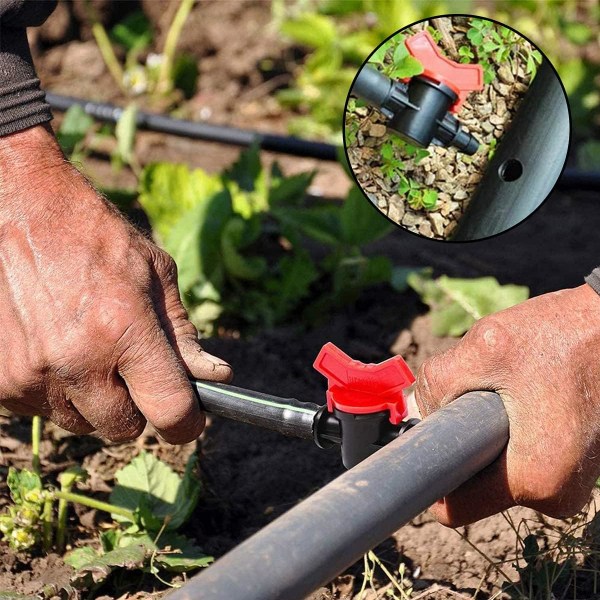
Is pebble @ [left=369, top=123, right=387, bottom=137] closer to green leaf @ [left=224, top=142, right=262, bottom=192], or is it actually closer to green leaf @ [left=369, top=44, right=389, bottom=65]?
green leaf @ [left=369, top=44, right=389, bottom=65]

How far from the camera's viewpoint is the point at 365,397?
55.2 inches

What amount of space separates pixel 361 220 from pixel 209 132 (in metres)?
1.17

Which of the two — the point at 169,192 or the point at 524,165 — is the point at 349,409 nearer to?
the point at 524,165

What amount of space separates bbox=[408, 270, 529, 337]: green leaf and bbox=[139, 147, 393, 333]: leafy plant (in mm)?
160

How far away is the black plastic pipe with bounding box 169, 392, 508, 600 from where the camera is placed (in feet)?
3.44

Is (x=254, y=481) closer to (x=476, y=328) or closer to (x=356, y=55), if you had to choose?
(x=476, y=328)

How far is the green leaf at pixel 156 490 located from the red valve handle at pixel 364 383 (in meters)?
0.63

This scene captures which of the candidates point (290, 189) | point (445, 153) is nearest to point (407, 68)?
point (445, 153)

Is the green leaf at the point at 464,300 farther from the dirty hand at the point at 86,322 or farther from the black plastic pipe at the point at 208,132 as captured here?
the dirty hand at the point at 86,322

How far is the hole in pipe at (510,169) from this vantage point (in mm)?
1618

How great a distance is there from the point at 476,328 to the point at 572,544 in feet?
1.61

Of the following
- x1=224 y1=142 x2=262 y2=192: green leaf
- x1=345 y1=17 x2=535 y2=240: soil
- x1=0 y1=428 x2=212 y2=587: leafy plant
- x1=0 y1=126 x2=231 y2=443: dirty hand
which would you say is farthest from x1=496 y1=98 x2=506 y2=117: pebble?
x1=224 y1=142 x2=262 y2=192: green leaf

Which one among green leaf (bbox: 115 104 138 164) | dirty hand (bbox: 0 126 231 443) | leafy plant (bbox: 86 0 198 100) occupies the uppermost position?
dirty hand (bbox: 0 126 231 443)

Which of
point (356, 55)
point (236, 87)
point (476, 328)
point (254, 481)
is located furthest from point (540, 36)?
point (476, 328)
